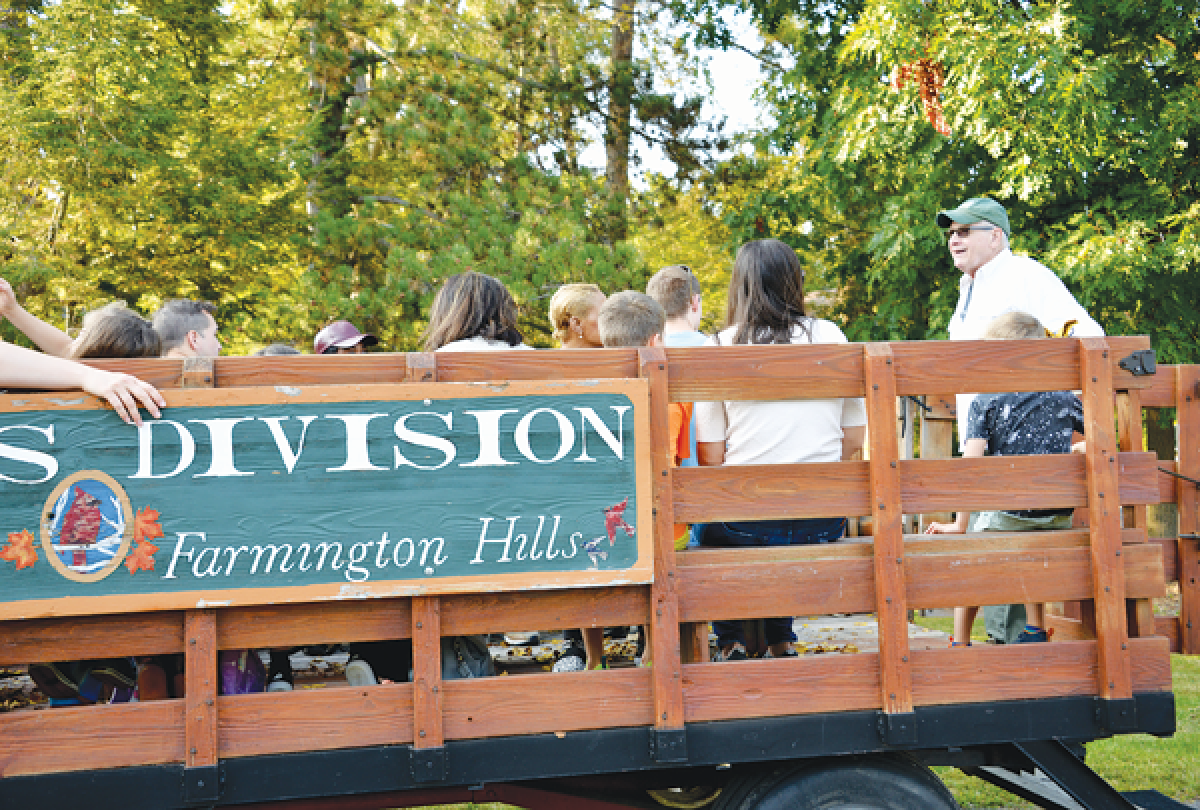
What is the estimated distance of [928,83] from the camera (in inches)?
363

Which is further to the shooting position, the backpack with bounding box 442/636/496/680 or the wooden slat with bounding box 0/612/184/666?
the backpack with bounding box 442/636/496/680

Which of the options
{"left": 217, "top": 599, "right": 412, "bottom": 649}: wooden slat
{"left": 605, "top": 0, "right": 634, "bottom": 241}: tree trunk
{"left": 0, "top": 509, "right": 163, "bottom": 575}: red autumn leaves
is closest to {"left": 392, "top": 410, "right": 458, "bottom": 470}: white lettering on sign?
{"left": 217, "top": 599, "right": 412, "bottom": 649}: wooden slat

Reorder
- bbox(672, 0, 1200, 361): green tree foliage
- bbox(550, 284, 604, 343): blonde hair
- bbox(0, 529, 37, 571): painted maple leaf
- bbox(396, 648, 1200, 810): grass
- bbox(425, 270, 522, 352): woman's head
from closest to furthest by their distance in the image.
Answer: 1. bbox(0, 529, 37, 571): painted maple leaf
2. bbox(425, 270, 522, 352): woman's head
3. bbox(550, 284, 604, 343): blonde hair
4. bbox(396, 648, 1200, 810): grass
5. bbox(672, 0, 1200, 361): green tree foliage

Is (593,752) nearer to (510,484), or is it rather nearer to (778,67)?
(510,484)

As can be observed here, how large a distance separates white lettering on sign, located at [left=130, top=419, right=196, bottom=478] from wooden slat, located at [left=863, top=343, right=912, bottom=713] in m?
1.74

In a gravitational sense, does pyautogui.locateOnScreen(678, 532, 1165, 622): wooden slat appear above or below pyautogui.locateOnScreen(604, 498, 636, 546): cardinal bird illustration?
below

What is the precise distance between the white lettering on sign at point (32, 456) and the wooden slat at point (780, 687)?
165 centimetres

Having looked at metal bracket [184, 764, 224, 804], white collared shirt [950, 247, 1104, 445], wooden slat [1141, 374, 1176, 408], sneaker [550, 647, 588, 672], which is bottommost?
metal bracket [184, 764, 224, 804]

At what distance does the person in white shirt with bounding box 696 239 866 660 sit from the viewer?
9.82 ft

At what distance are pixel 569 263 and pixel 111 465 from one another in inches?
377

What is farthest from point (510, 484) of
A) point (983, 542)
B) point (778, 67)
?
point (778, 67)

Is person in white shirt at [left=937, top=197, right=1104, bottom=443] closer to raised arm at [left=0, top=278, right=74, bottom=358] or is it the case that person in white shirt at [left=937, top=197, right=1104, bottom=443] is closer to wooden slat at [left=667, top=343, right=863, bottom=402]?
wooden slat at [left=667, top=343, right=863, bottom=402]

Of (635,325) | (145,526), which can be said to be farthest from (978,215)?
(145,526)

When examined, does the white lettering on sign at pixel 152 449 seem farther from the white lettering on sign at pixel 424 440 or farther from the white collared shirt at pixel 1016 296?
the white collared shirt at pixel 1016 296
